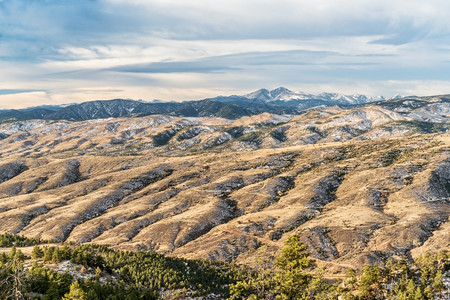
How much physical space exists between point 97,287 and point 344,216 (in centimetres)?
14011

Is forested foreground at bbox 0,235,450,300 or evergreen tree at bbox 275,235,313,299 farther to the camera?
forested foreground at bbox 0,235,450,300

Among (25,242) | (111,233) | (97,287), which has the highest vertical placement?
(97,287)

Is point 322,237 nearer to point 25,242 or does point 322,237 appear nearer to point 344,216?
point 344,216

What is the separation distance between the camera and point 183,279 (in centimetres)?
9531

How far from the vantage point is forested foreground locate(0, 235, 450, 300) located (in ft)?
200

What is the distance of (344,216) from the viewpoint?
173m

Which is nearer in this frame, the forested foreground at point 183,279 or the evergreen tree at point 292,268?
the evergreen tree at point 292,268

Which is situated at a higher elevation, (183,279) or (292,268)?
(292,268)

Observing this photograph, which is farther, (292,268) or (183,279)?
(183,279)

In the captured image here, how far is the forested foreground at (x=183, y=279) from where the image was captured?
6108 centimetres

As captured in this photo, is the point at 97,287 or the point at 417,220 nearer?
the point at 97,287

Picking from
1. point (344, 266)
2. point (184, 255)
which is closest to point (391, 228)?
point (344, 266)

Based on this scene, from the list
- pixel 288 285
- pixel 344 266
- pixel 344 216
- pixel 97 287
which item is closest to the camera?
pixel 288 285

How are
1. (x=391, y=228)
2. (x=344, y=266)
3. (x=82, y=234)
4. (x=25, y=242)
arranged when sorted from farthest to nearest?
(x=82, y=234)
(x=391, y=228)
(x=25, y=242)
(x=344, y=266)
